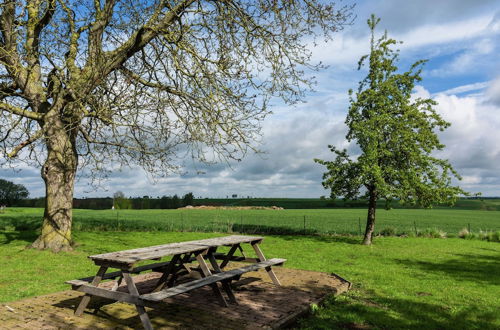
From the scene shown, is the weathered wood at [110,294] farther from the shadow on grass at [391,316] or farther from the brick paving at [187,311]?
the shadow on grass at [391,316]

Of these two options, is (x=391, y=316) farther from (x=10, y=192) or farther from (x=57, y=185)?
(x=10, y=192)

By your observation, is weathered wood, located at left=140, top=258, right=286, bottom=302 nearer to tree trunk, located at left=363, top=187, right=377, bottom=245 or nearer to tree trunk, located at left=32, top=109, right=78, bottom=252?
tree trunk, located at left=32, top=109, right=78, bottom=252

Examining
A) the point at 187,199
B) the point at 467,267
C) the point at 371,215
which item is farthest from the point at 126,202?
the point at 467,267

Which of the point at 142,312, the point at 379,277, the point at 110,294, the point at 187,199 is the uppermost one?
the point at 187,199

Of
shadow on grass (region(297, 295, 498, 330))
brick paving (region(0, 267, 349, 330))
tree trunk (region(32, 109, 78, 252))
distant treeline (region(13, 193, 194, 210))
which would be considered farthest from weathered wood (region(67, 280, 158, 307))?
distant treeline (region(13, 193, 194, 210))

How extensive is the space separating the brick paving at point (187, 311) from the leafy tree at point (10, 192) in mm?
65442

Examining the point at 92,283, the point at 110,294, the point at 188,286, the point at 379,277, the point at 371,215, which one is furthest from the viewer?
the point at 371,215

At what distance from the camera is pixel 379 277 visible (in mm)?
10492

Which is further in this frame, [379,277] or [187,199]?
[187,199]

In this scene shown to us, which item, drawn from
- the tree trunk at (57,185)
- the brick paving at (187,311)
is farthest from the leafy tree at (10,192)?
the brick paving at (187,311)

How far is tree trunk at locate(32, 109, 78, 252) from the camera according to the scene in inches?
529

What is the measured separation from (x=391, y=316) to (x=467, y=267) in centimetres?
864

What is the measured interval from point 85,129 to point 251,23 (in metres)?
7.76

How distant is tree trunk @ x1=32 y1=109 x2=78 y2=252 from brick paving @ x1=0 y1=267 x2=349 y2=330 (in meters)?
6.63
